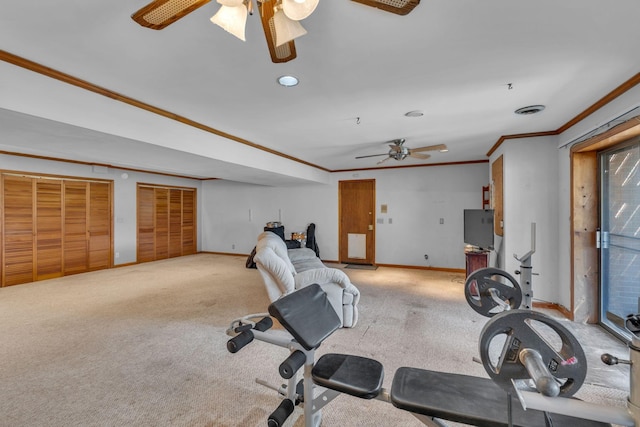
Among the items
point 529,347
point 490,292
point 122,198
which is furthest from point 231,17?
point 122,198

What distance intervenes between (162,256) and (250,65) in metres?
6.75

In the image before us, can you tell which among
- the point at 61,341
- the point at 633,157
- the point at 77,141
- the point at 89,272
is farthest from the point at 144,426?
the point at 89,272

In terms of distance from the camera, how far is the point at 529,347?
1033 millimetres

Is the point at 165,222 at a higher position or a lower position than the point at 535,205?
lower

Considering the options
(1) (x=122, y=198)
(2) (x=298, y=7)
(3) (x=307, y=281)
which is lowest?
(3) (x=307, y=281)

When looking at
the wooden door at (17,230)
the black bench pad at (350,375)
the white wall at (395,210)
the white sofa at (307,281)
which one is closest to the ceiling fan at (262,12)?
the black bench pad at (350,375)

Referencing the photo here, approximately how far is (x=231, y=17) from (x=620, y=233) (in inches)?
155

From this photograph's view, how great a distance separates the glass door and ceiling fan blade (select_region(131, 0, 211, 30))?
3.60 meters

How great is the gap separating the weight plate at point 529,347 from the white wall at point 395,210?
5.37 metres

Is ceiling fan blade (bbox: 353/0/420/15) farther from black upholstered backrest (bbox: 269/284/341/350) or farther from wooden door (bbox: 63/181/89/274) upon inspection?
wooden door (bbox: 63/181/89/274)

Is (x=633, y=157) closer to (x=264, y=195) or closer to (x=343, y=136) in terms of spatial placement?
(x=343, y=136)

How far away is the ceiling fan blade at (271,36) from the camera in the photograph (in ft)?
4.00

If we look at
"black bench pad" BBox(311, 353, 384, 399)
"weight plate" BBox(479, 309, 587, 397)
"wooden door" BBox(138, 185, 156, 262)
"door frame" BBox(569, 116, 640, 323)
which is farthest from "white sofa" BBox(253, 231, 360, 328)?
"wooden door" BBox(138, 185, 156, 262)

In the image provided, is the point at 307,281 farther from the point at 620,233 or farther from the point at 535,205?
the point at 620,233
